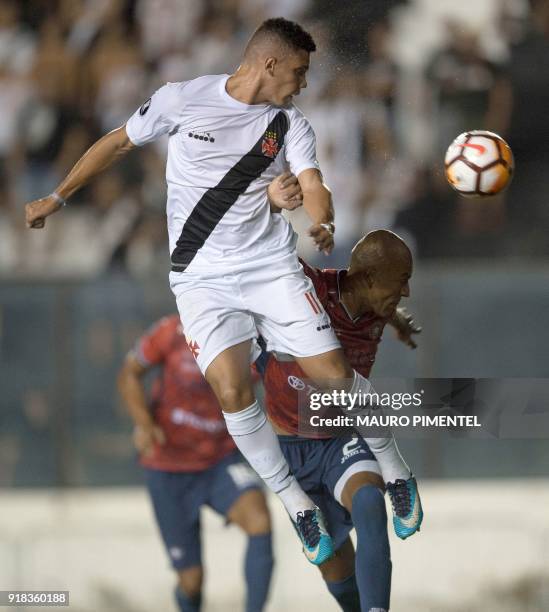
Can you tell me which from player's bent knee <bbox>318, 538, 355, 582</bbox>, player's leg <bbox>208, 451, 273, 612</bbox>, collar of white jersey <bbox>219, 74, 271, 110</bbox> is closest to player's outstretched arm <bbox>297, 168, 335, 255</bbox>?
collar of white jersey <bbox>219, 74, 271, 110</bbox>

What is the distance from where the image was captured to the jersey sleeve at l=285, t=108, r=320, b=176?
18.2ft

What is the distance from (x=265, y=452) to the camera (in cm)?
566

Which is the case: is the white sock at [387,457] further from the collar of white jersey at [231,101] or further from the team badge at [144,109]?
the team badge at [144,109]

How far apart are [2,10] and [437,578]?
4.42 m

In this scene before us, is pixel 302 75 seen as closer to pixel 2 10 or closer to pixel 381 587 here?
pixel 381 587

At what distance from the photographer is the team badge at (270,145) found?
5641 millimetres

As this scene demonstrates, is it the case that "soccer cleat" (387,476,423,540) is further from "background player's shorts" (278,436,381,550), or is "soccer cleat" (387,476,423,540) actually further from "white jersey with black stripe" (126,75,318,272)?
"white jersey with black stripe" (126,75,318,272)

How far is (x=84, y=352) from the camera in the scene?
29.1ft

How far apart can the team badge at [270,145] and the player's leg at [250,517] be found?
2449 mm

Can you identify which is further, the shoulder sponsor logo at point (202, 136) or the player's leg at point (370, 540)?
the player's leg at point (370, 540)

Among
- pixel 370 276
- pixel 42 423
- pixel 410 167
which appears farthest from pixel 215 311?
pixel 42 423

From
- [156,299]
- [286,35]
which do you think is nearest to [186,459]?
[156,299]

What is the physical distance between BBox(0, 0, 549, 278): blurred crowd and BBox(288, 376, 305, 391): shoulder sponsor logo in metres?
2.03

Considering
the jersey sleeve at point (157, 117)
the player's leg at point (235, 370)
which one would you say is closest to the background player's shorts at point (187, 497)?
the player's leg at point (235, 370)
